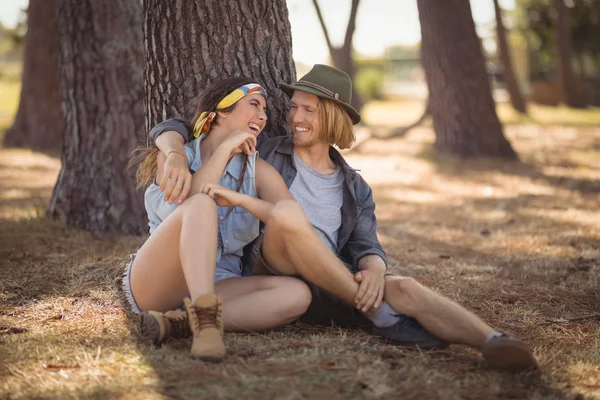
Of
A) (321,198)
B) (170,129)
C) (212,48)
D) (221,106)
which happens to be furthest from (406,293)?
(212,48)

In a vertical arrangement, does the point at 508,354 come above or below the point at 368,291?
below

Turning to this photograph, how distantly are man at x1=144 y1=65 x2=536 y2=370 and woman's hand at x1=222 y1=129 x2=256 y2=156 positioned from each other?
0.81ft

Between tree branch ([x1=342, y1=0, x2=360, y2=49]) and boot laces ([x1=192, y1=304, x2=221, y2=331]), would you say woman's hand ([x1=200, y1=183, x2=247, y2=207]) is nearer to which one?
boot laces ([x1=192, y1=304, x2=221, y2=331])

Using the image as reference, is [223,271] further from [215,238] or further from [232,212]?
[215,238]

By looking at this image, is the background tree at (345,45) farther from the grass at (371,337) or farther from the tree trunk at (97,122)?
the tree trunk at (97,122)

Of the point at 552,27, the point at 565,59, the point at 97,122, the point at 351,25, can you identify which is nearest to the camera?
the point at 97,122

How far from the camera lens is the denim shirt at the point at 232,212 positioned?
383cm

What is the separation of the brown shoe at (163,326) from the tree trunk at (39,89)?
885cm

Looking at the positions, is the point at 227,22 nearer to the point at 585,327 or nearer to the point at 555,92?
the point at 585,327

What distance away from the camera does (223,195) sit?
350 cm

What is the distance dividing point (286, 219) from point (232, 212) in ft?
1.67

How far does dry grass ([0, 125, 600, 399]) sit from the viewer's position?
9.73 ft

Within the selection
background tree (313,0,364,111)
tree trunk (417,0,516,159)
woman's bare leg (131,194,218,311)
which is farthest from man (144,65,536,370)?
background tree (313,0,364,111)

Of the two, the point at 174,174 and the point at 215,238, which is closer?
the point at 215,238
